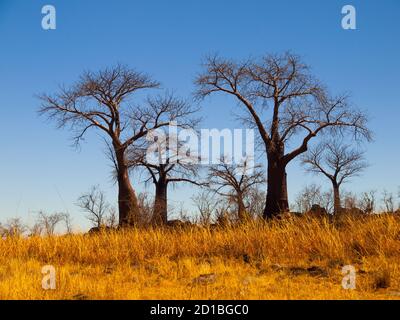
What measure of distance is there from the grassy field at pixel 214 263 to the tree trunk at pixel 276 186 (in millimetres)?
6750

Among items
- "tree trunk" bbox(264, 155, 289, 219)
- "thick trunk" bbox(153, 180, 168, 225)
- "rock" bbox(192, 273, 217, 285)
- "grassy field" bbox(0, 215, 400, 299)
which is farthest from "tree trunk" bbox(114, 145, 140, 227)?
"rock" bbox(192, 273, 217, 285)

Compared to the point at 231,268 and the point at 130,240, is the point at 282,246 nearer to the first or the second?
the point at 231,268

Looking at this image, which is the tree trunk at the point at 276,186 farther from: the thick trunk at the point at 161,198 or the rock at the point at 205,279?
the rock at the point at 205,279

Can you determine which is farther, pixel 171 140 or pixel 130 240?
pixel 171 140

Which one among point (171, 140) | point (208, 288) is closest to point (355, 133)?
point (171, 140)

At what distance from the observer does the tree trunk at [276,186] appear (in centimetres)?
1631

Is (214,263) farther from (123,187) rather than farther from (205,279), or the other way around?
(123,187)

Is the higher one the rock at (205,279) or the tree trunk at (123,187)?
the tree trunk at (123,187)

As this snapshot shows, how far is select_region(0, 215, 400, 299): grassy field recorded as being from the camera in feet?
18.4

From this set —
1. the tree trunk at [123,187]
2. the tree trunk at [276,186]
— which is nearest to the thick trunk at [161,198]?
the tree trunk at [123,187]

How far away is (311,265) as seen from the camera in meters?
7.15

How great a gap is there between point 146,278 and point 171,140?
44.8 feet
